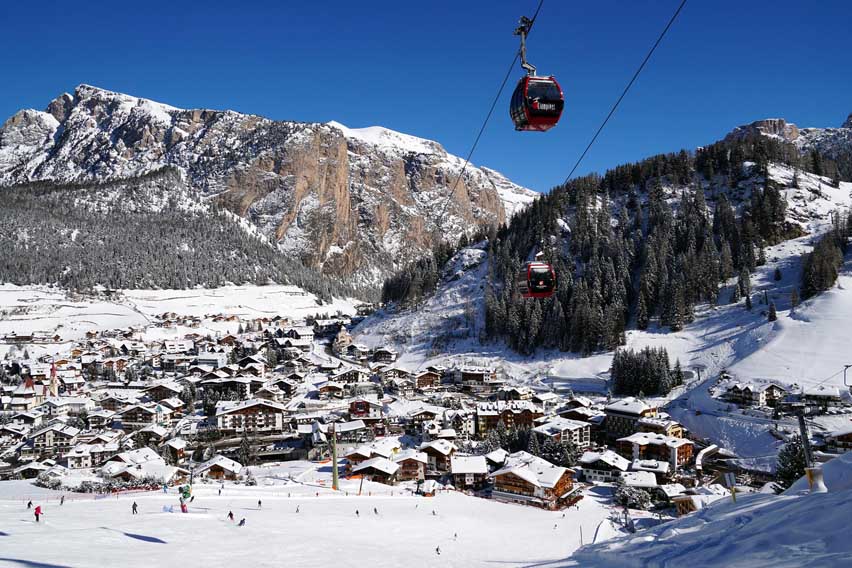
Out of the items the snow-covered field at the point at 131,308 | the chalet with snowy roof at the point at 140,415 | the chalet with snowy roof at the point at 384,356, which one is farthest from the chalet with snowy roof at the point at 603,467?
the snow-covered field at the point at 131,308

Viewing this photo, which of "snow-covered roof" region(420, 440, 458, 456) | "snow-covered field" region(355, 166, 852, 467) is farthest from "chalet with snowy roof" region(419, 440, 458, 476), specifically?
"snow-covered field" region(355, 166, 852, 467)

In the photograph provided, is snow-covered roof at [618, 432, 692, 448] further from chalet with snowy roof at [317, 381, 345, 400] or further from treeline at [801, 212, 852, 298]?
treeline at [801, 212, 852, 298]

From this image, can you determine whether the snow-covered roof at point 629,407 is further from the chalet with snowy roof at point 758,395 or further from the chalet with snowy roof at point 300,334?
the chalet with snowy roof at point 300,334

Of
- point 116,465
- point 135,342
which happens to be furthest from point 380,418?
point 135,342

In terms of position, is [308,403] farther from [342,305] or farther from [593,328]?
A: [342,305]

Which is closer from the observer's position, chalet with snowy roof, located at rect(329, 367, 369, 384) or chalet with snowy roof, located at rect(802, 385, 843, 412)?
chalet with snowy roof, located at rect(802, 385, 843, 412)
